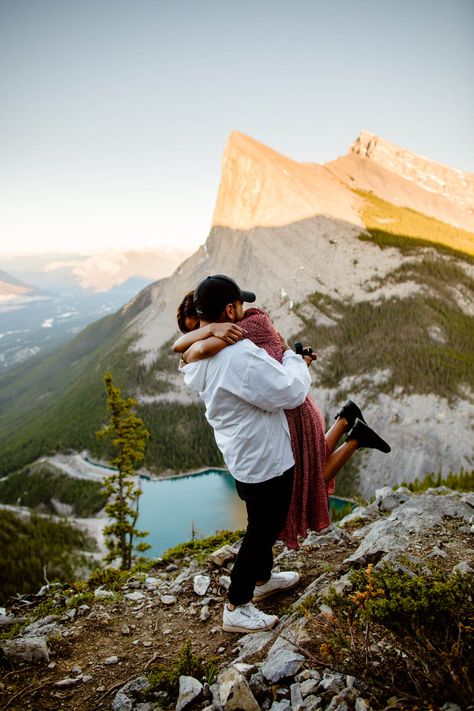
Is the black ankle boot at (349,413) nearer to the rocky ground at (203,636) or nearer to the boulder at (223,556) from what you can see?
the rocky ground at (203,636)

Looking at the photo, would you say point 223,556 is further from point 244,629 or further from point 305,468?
point 305,468

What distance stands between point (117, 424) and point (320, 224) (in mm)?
149778

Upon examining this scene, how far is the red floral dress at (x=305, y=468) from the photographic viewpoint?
4.86 metres

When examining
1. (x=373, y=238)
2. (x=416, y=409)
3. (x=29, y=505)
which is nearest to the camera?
(x=29, y=505)

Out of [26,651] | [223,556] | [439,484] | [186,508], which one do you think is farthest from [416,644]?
[186,508]

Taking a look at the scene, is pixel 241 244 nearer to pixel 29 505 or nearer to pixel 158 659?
pixel 29 505

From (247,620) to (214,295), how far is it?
413cm

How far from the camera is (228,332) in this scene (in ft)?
13.2

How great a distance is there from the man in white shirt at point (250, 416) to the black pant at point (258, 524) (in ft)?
0.04

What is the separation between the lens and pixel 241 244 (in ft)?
507

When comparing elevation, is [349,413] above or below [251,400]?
below

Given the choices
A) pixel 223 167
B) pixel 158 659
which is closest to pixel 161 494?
pixel 158 659

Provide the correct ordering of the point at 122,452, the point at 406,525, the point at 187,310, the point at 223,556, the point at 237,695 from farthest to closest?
the point at 122,452
the point at 223,556
the point at 406,525
the point at 187,310
the point at 237,695

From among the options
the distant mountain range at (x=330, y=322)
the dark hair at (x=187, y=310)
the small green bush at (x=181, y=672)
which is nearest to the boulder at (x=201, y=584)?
the small green bush at (x=181, y=672)
